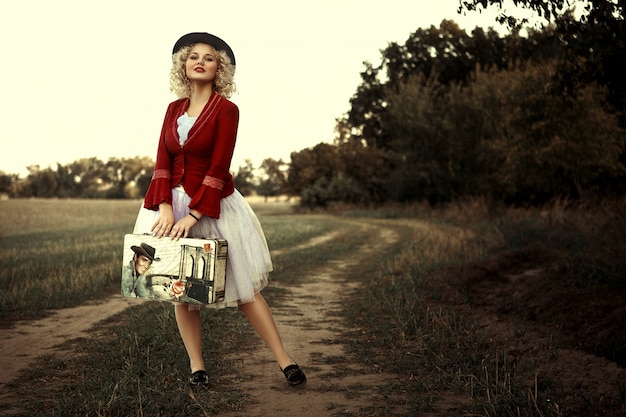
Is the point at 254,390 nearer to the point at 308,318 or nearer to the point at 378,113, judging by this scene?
the point at 308,318

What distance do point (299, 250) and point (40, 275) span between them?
21.4 feet

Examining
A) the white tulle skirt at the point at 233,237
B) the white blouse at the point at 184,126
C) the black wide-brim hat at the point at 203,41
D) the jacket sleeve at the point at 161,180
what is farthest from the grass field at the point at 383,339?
the black wide-brim hat at the point at 203,41

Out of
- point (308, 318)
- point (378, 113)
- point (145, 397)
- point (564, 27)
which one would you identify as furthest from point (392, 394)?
point (378, 113)

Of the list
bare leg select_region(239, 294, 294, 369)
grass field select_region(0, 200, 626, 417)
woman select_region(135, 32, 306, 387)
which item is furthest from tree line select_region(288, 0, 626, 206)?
bare leg select_region(239, 294, 294, 369)

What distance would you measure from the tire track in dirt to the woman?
0.70 ft

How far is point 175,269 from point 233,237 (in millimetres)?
475

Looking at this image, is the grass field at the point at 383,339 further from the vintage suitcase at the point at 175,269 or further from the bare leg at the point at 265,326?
the vintage suitcase at the point at 175,269

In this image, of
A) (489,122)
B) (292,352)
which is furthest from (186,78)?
(489,122)

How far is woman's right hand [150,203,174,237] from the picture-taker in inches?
145

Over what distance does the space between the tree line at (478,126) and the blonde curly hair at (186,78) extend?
3022 millimetres

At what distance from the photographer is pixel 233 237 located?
389cm

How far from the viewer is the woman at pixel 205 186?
12.4ft

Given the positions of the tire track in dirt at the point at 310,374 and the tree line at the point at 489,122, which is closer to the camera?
the tire track in dirt at the point at 310,374

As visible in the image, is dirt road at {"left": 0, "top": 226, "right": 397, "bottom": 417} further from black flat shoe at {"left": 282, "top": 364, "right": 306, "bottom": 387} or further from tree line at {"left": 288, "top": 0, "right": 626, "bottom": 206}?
tree line at {"left": 288, "top": 0, "right": 626, "bottom": 206}
